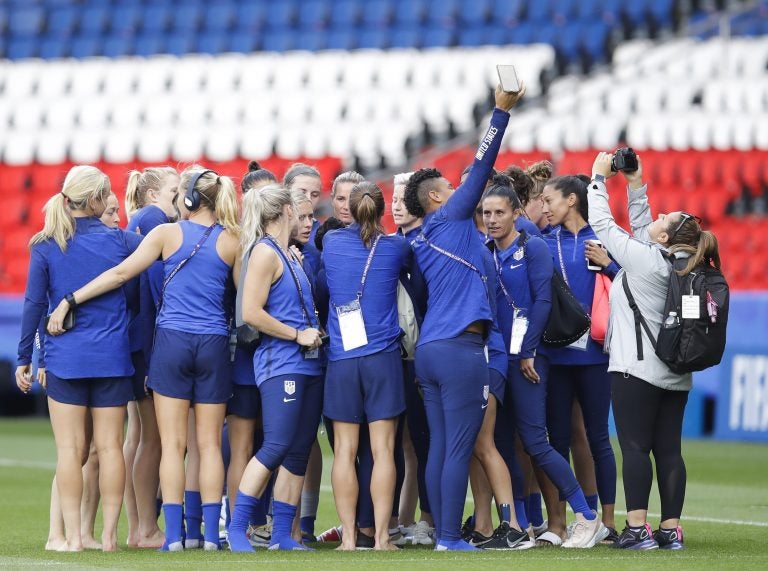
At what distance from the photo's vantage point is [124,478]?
7523 millimetres

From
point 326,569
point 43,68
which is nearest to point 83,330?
point 326,569

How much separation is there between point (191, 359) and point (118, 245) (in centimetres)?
72

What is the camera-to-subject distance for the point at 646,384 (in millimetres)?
7516

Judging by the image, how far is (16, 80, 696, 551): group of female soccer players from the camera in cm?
734

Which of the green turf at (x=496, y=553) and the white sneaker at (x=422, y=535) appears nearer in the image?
the green turf at (x=496, y=553)

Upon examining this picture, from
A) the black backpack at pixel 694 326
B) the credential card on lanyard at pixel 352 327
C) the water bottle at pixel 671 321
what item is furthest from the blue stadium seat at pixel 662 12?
the credential card on lanyard at pixel 352 327

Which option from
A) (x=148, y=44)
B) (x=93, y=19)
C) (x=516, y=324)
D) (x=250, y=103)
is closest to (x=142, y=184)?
(x=516, y=324)

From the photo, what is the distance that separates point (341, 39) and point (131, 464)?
15.3m

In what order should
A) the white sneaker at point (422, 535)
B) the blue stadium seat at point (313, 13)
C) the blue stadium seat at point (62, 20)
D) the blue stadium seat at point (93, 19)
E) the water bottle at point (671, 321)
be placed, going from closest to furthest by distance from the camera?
the water bottle at point (671, 321) < the white sneaker at point (422, 535) < the blue stadium seat at point (313, 13) < the blue stadium seat at point (93, 19) < the blue stadium seat at point (62, 20)

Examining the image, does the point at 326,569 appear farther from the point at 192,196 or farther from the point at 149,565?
the point at 192,196

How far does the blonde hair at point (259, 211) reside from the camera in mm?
7434

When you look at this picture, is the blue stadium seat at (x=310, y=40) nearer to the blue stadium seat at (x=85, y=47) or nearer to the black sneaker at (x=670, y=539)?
the blue stadium seat at (x=85, y=47)

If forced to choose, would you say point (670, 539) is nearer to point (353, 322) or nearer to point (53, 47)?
point (353, 322)

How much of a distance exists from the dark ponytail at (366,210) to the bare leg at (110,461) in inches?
59.7
